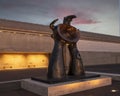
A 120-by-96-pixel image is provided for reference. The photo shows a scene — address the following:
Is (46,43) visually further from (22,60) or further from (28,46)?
(22,60)

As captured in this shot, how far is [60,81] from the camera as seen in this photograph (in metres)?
6.21

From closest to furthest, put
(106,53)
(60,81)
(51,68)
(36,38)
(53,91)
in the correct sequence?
(53,91) → (60,81) → (51,68) → (36,38) → (106,53)

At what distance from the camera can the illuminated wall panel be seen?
64.6 feet

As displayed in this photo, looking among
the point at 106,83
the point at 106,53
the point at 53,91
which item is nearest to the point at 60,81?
the point at 53,91

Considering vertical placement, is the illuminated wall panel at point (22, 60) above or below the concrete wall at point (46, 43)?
below

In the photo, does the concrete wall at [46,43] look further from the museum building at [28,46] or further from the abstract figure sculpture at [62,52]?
the abstract figure sculpture at [62,52]

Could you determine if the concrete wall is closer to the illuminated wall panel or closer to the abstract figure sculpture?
the illuminated wall panel

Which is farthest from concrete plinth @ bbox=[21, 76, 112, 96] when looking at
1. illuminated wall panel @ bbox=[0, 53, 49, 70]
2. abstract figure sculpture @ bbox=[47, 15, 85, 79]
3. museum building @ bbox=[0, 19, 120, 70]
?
illuminated wall panel @ bbox=[0, 53, 49, 70]

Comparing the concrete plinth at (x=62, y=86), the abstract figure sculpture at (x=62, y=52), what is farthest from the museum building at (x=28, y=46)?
the concrete plinth at (x=62, y=86)

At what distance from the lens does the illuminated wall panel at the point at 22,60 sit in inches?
775

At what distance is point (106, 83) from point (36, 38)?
1498cm

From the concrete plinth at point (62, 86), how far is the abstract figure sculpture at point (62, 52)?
60cm

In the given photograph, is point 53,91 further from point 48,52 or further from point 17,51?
point 48,52

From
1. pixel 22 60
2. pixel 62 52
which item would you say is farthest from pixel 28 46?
pixel 62 52
